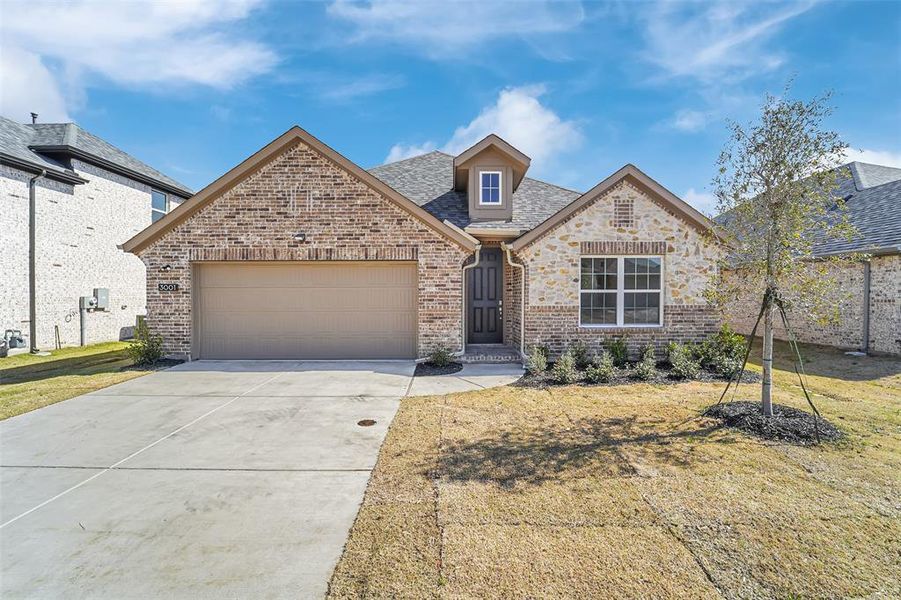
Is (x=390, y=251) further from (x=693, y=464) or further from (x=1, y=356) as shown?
(x=1, y=356)

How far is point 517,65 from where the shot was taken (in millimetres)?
10914

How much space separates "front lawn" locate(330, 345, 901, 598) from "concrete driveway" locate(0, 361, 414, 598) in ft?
1.41

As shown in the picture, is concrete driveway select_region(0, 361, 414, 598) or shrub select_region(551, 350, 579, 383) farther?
shrub select_region(551, 350, 579, 383)

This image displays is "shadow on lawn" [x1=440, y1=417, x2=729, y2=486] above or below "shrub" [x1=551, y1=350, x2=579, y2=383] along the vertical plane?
below

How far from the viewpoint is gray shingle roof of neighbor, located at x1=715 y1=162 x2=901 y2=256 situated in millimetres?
11766

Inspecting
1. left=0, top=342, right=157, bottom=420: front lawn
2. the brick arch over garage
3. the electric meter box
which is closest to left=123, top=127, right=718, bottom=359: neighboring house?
the brick arch over garage

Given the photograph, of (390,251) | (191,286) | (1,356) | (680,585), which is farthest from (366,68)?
(1,356)

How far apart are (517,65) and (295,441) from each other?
1032cm

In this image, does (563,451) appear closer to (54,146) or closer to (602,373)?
(602,373)

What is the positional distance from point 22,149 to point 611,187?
55.4ft

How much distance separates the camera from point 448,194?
13.2 m

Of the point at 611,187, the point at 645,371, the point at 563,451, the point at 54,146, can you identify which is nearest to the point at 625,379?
the point at 645,371

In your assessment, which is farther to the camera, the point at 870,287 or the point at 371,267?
the point at 870,287

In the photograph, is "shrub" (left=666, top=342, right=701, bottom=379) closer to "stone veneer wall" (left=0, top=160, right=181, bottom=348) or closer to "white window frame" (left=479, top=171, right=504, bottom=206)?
"white window frame" (left=479, top=171, right=504, bottom=206)
